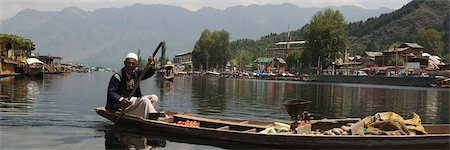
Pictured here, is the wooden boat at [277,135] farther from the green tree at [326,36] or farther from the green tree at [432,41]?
the green tree at [432,41]

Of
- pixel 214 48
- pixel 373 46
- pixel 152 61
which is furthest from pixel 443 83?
pixel 373 46

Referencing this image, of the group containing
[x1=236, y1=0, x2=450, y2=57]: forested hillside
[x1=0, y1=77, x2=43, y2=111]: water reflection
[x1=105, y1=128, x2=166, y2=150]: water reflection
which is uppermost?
[x1=236, y1=0, x2=450, y2=57]: forested hillside

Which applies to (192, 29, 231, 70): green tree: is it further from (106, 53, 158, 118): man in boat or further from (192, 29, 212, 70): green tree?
(106, 53, 158, 118): man in boat

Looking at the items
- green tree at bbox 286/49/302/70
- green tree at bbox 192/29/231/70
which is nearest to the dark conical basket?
green tree at bbox 192/29/231/70

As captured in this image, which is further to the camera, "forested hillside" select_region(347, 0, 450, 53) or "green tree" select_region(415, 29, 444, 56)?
"forested hillside" select_region(347, 0, 450, 53)

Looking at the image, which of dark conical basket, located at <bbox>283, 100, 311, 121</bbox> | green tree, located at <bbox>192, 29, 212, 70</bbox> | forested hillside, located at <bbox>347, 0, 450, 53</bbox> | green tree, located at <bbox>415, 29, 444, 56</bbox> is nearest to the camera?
dark conical basket, located at <bbox>283, 100, 311, 121</bbox>

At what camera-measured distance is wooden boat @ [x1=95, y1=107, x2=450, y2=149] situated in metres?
10.8

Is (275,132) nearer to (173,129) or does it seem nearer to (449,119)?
(173,129)

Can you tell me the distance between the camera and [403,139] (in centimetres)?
1077

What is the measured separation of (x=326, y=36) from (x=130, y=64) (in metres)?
86.2

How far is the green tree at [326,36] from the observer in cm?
9594

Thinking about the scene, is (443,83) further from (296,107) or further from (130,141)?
(130,141)

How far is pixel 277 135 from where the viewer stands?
11.5 meters

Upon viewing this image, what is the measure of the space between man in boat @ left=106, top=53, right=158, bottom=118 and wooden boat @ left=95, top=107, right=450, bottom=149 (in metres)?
0.33
